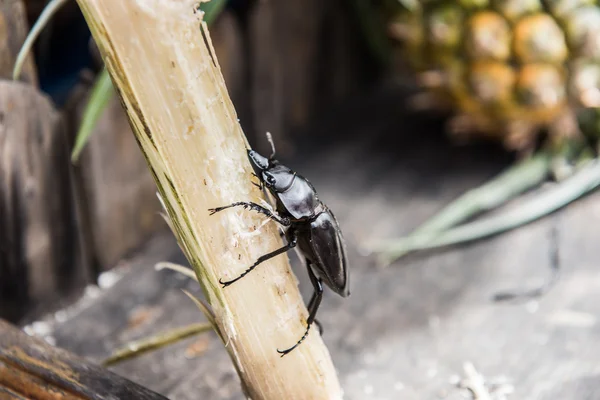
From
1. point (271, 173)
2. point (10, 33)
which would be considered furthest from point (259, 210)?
point (10, 33)

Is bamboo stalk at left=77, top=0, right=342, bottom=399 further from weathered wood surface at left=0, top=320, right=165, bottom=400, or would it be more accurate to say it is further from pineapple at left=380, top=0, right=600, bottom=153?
pineapple at left=380, top=0, right=600, bottom=153

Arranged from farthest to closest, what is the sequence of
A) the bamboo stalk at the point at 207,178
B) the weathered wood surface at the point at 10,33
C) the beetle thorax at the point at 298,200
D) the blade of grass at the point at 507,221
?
the blade of grass at the point at 507,221, the weathered wood surface at the point at 10,33, the beetle thorax at the point at 298,200, the bamboo stalk at the point at 207,178

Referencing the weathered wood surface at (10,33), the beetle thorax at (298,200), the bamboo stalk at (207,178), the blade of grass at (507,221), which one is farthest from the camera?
the blade of grass at (507,221)

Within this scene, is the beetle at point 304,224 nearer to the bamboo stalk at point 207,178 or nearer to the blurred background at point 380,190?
the bamboo stalk at point 207,178

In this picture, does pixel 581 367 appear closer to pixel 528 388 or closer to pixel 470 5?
pixel 528 388

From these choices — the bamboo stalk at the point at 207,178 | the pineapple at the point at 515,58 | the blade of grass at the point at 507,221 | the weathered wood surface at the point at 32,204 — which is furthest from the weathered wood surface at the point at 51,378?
the pineapple at the point at 515,58

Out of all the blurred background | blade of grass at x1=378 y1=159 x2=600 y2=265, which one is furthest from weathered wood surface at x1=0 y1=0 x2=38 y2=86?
blade of grass at x1=378 y1=159 x2=600 y2=265
